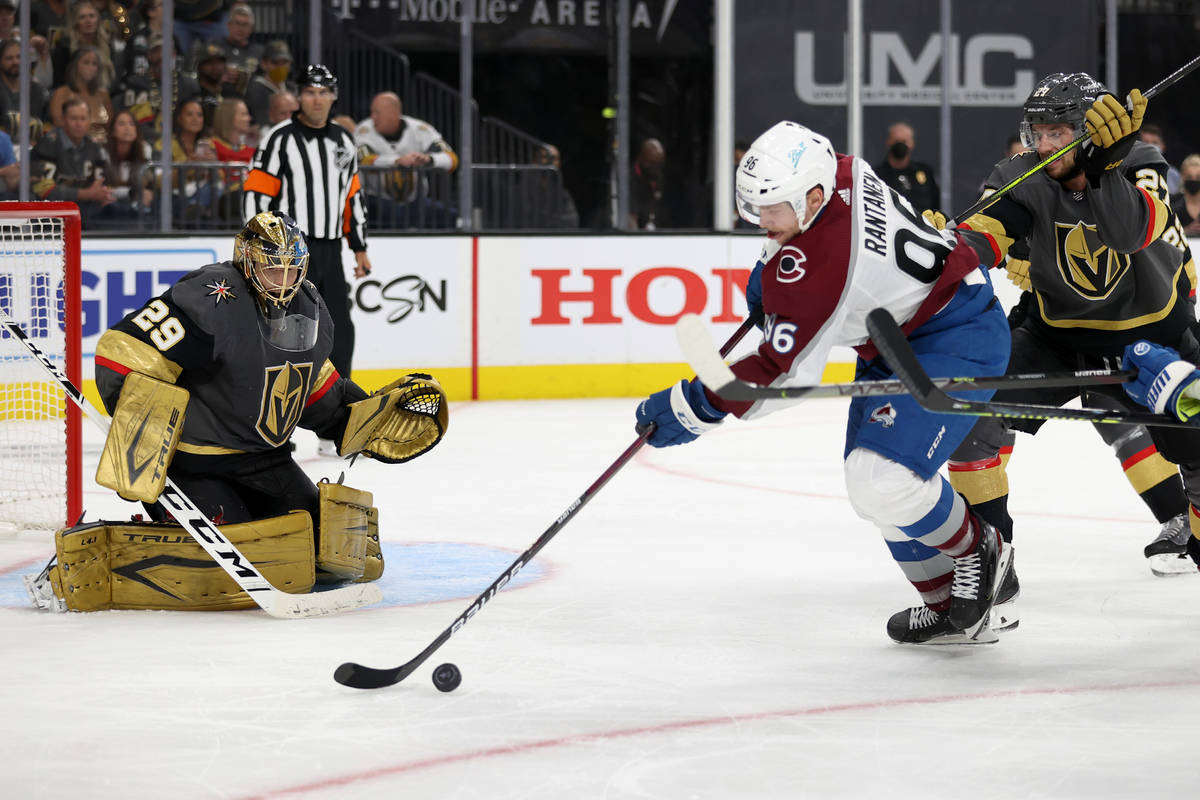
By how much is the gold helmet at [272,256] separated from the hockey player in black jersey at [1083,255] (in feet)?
4.38

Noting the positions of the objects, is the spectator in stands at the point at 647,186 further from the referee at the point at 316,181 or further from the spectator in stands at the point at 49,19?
the spectator in stands at the point at 49,19

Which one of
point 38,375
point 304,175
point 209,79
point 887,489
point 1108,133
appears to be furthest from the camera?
point 209,79

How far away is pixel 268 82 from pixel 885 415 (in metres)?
5.65

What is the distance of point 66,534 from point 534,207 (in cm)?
507

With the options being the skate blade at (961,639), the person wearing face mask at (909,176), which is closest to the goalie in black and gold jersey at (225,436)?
the skate blade at (961,639)

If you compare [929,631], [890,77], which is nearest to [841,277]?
[929,631]

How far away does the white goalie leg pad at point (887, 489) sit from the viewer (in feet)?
9.45

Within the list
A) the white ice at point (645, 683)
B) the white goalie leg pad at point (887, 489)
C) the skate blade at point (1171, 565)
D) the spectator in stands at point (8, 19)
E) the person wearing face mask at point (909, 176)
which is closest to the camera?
the white ice at point (645, 683)

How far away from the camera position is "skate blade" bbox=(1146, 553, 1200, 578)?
3.77 meters

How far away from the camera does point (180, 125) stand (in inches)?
297

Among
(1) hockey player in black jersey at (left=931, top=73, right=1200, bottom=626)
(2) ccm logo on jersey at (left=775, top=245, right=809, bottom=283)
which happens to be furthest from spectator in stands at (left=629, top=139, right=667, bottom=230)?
(2) ccm logo on jersey at (left=775, top=245, right=809, bottom=283)

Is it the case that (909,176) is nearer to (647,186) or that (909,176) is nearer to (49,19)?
(647,186)

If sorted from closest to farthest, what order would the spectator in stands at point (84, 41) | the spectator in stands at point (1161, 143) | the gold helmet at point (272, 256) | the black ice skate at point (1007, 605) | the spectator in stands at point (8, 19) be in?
1. the black ice skate at point (1007, 605)
2. the gold helmet at point (272, 256)
3. the spectator in stands at point (8, 19)
4. the spectator in stands at point (84, 41)
5. the spectator in stands at point (1161, 143)

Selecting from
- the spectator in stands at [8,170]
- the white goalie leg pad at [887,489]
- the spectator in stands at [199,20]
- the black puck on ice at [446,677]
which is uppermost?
the spectator in stands at [199,20]
